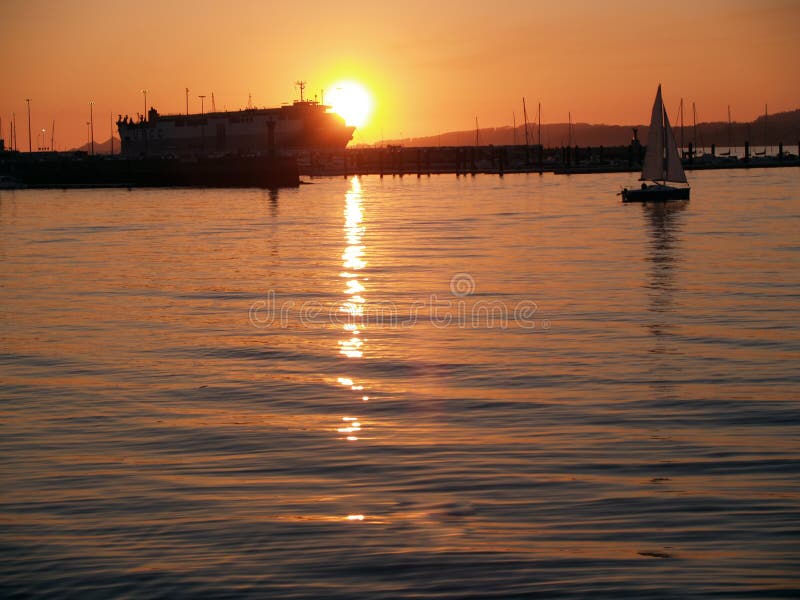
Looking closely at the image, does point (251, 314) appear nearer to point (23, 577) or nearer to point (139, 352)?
point (139, 352)

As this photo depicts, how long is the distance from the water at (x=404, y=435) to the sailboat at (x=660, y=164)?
40.9m

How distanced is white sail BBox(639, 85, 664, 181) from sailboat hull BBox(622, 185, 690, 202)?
7.19 feet

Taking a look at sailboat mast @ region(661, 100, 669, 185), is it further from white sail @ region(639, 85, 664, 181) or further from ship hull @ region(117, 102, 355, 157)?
ship hull @ region(117, 102, 355, 157)

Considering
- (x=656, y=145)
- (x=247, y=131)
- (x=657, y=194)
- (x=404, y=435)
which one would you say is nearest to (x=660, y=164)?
(x=656, y=145)

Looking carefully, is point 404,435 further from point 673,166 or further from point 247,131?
point 247,131

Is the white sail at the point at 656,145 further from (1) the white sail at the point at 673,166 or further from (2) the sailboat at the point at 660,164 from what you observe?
(1) the white sail at the point at 673,166

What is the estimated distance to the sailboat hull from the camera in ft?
237

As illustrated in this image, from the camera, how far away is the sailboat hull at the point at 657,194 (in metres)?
72.1

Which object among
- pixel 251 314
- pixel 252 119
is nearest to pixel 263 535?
pixel 251 314

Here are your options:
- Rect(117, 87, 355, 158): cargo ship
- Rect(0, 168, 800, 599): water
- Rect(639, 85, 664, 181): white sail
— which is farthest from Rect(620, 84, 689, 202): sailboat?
Rect(117, 87, 355, 158): cargo ship

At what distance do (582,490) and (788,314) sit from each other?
14.1 metres

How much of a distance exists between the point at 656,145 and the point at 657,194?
353 cm

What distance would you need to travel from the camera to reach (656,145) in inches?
2884

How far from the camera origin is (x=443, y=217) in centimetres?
6631
